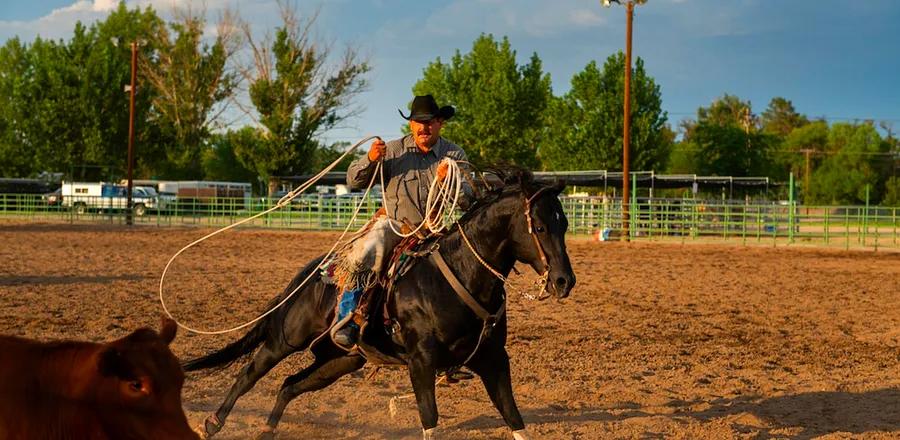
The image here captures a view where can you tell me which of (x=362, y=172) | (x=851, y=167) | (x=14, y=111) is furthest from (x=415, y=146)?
(x=851, y=167)

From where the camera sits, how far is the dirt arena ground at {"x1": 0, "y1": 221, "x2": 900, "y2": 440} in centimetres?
613

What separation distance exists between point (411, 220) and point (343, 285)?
0.62 metres

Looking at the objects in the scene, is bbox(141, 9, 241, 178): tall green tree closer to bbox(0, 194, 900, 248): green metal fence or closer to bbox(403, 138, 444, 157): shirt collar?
bbox(0, 194, 900, 248): green metal fence

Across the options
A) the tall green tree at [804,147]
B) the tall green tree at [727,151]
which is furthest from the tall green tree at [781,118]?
the tall green tree at [727,151]

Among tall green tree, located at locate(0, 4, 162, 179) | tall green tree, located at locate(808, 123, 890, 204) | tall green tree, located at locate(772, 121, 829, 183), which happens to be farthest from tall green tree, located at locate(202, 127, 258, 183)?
tall green tree, located at locate(772, 121, 829, 183)

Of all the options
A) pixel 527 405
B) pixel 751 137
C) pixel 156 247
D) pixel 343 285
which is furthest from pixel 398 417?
pixel 751 137

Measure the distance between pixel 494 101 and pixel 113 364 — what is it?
43398 millimetres

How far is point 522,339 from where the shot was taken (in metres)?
9.48

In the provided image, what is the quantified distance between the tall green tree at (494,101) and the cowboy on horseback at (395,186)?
38.8m

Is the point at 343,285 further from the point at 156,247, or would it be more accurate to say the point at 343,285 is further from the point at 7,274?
the point at 156,247

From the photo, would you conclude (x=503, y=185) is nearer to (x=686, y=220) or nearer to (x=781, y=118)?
(x=686, y=220)

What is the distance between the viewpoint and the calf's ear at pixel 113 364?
255 centimetres

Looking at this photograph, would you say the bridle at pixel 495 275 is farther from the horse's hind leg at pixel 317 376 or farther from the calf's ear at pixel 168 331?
the calf's ear at pixel 168 331

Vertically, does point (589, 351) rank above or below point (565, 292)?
below
